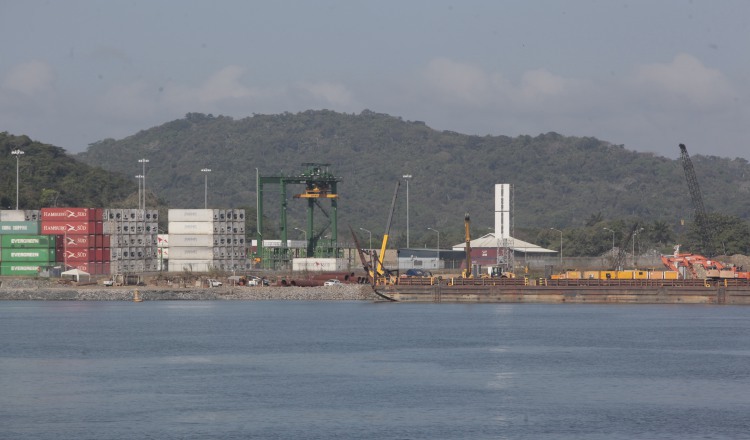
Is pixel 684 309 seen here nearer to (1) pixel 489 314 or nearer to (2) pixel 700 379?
(1) pixel 489 314

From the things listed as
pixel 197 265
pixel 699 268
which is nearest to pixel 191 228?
pixel 197 265

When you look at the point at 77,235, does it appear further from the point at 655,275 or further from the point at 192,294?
the point at 655,275

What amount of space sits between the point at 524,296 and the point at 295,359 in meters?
60.3

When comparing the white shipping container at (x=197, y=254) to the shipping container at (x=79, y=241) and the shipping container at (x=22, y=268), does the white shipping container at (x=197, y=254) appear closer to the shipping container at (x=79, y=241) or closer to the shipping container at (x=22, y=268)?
the shipping container at (x=79, y=241)

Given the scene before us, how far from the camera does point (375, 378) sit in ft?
218

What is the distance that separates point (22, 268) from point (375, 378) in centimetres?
10597

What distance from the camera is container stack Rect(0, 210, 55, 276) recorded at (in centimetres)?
15875

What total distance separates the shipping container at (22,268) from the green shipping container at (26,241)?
253 cm

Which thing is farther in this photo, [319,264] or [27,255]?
[319,264]

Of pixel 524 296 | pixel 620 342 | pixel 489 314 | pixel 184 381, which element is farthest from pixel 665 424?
pixel 524 296

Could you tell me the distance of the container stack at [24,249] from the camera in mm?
158750

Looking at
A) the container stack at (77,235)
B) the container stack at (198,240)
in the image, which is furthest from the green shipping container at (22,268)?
the container stack at (198,240)

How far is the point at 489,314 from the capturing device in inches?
4815

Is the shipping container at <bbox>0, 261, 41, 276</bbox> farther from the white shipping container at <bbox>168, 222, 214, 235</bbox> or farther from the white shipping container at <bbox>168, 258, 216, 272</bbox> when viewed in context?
the white shipping container at <bbox>168, 258, 216, 272</bbox>
